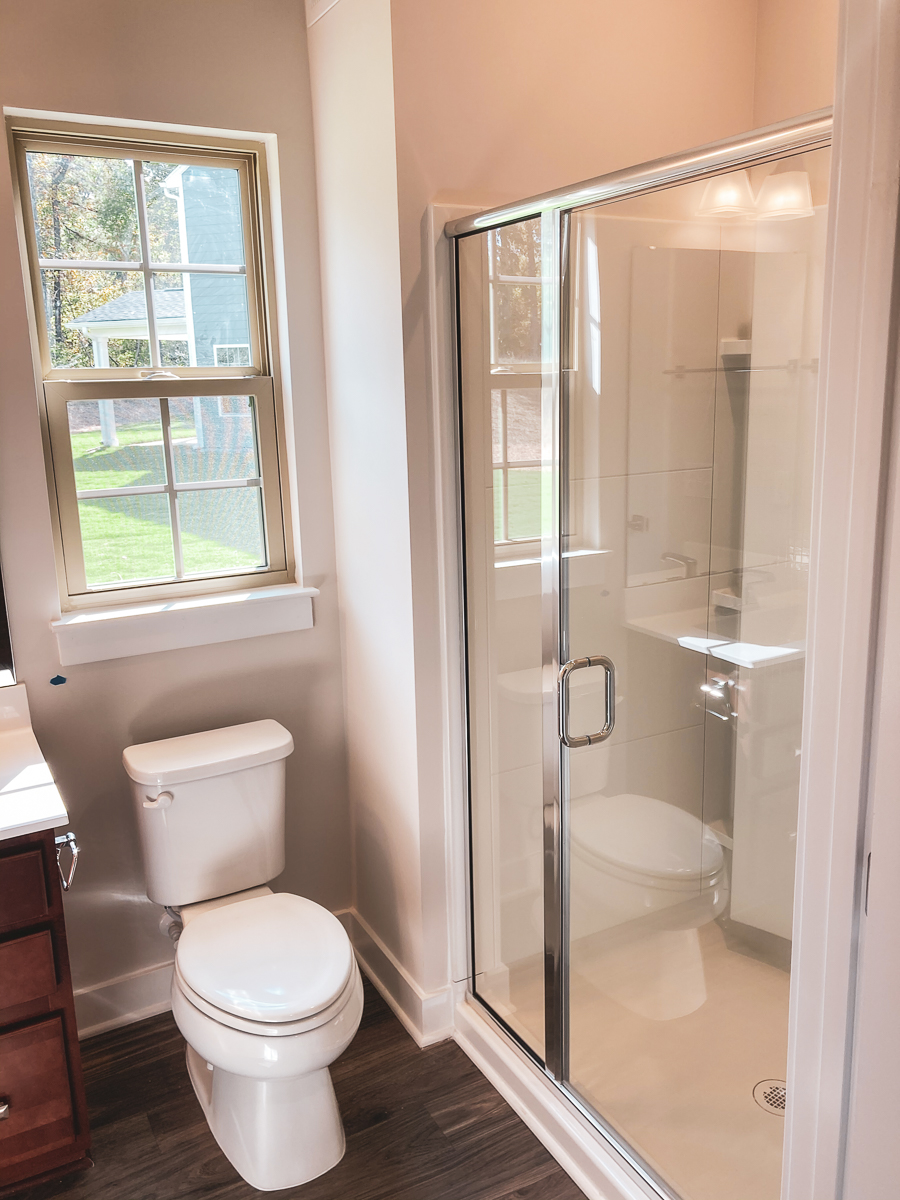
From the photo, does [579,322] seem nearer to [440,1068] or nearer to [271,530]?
[271,530]

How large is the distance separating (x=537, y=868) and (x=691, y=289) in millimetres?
1294

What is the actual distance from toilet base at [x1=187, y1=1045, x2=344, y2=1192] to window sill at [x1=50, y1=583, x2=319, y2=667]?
102 centimetres

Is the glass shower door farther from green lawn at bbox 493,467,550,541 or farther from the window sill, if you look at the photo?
the window sill

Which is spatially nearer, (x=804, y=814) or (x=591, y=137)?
(x=804, y=814)

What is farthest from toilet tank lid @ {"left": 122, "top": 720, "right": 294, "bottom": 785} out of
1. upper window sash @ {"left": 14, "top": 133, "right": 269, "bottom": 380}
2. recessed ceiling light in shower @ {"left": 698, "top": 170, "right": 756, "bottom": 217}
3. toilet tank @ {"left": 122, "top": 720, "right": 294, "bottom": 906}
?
recessed ceiling light in shower @ {"left": 698, "top": 170, "right": 756, "bottom": 217}

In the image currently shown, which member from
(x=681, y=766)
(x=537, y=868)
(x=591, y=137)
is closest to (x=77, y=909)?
(x=537, y=868)

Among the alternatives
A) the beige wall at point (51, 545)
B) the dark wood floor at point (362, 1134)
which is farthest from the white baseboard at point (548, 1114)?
the beige wall at point (51, 545)

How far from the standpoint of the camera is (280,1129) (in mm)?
1996

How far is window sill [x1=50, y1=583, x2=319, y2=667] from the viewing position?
7.44 ft

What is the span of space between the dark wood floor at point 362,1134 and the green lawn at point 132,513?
4.03 feet

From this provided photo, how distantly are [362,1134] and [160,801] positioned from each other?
88 centimetres

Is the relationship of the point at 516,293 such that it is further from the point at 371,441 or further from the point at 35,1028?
the point at 35,1028

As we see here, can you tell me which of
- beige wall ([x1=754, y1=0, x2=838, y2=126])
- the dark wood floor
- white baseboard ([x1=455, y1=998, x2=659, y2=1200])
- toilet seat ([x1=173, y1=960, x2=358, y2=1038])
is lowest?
the dark wood floor

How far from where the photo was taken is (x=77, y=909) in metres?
2.39
